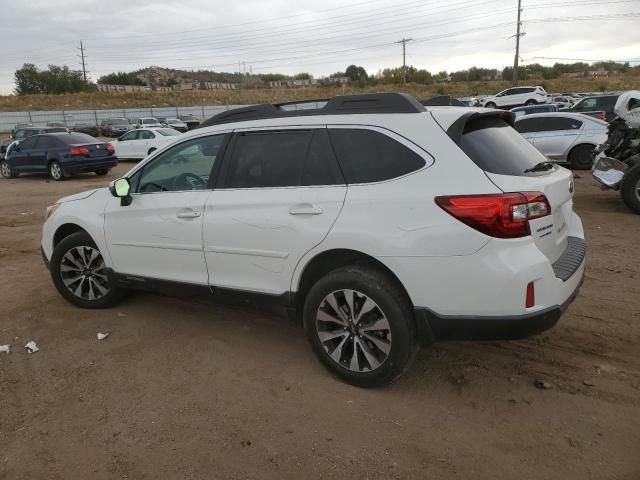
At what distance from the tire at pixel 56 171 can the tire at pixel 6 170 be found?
6.89ft

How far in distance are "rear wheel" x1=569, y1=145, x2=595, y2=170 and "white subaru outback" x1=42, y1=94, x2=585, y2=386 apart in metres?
10.3

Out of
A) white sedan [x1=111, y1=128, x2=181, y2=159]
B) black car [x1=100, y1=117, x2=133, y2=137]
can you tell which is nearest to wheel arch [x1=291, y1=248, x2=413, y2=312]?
white sedan [x1=111, y1=128, x2=181, y2=159]

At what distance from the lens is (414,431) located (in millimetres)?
2963

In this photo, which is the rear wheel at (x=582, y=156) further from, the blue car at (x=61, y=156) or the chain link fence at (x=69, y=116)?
the chain link fence at (x=69, y=116)

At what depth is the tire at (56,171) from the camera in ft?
52.7

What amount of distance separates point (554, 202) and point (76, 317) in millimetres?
4152

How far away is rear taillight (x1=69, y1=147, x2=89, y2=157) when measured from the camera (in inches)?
624

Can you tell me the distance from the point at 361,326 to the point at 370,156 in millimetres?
1074

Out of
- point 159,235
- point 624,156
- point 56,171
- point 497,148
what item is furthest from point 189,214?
point 56,171

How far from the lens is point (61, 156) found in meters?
15.9

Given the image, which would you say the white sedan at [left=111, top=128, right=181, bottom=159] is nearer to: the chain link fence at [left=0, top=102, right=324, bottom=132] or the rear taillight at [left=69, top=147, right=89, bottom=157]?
the rear taillight at [left=69, top=147, right=89, bottom=157]

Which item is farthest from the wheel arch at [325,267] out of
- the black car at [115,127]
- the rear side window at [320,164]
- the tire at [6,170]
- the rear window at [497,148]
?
the black car at [115,127]

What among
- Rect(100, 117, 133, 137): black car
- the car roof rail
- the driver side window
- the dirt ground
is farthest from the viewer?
Rect(100, 117, 133, 137): black car

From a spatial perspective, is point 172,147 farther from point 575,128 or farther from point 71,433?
point 575,128
